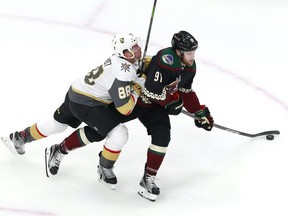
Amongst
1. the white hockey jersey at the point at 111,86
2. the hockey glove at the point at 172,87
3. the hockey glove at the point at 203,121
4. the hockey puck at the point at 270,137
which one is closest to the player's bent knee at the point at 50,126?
the white hockey jersey at the point at 111,86

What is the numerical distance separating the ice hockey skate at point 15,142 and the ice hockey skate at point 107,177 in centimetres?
58

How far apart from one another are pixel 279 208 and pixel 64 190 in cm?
119

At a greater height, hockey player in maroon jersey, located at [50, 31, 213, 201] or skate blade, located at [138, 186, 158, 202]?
hockey player in maroon jersey, located at [50, 31, 213, 201]

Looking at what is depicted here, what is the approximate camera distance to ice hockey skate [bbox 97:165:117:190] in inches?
155

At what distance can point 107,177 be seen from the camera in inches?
155

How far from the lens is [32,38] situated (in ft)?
19.7

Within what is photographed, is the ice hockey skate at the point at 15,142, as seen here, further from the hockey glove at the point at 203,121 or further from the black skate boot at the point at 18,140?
the hockey glove at the point at 203,121

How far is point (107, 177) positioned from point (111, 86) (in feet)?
1.74

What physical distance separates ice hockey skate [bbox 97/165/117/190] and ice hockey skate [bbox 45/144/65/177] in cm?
28

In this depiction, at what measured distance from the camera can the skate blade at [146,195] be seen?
3.91m

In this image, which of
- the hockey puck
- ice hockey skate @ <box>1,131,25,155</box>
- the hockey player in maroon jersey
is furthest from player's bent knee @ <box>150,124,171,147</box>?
the hockey puck

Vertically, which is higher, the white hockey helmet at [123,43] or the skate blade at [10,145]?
the white hockey helmet at [123,43]

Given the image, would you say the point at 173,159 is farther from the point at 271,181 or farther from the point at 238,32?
the point at 238,32

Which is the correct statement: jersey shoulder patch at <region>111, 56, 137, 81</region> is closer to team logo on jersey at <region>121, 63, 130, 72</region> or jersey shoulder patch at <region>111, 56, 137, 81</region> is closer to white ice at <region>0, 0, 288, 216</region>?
team logo on jersey at <region>121, 63, 130, 72</region>
